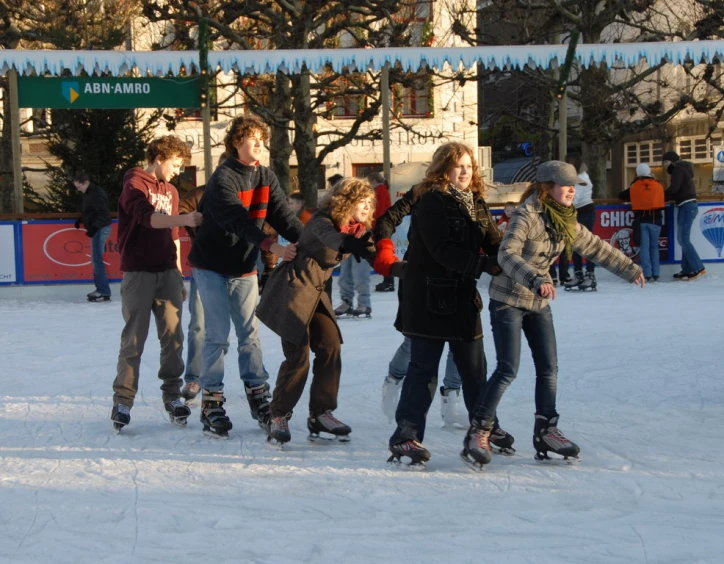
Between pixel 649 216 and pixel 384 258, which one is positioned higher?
pixel 649 216

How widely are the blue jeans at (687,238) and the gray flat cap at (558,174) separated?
920 cm

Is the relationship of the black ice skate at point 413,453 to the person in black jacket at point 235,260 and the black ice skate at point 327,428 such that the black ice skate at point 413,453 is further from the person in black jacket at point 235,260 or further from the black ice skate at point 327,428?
the person in black jacket at point 235,260

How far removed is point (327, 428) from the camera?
5281 mm

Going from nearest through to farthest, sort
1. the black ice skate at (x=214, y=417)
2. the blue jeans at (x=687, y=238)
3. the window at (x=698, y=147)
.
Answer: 1. the black ice skate at (x=214, y=417)
2. the blue jeans at (x=687, y=238)
3. the window at (x=698, y=147)

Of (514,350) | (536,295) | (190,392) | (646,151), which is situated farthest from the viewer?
(646,151)

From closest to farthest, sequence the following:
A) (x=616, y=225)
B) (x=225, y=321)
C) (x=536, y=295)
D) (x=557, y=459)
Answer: (x=536, y=295), (x=557, y=459), (x=225, y=321), (x=616, y=225)

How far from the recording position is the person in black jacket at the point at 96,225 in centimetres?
1253

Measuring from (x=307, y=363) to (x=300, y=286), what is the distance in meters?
0.42

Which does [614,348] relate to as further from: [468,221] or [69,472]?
[69,472]

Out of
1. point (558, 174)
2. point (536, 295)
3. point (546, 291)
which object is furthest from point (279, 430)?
point (558, 174)

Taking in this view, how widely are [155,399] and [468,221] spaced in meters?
2.81

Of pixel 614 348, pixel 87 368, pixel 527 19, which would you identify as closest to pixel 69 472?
pixel 87 368

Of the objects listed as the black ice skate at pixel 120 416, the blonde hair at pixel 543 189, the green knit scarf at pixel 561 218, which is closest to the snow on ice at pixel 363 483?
the black ice skate at pixel 120 416

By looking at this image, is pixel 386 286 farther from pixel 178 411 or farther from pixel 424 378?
pixel 424 378
